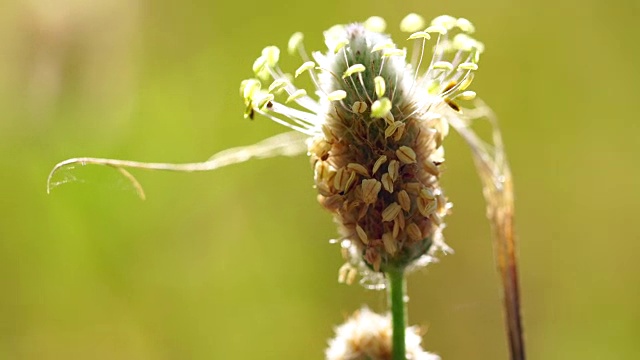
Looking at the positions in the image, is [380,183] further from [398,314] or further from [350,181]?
[398,314]

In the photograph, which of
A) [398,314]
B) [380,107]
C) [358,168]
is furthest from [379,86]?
[398,314]

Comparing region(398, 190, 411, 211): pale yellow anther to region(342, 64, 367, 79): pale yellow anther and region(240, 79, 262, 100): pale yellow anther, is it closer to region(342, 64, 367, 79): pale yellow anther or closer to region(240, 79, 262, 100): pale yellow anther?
region(342, 64, 367, 79): pale yellow anther

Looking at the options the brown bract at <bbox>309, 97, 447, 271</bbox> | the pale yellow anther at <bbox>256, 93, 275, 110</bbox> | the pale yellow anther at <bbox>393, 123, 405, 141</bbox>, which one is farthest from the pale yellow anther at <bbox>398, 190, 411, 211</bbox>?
the pale yellow anther at <bbox>256, 93, 275, 110</bbox>

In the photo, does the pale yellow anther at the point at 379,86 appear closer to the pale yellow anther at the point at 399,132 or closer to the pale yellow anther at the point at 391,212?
the pale yellow anther at the point at 399,132

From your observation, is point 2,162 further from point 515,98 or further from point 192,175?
point 515,98

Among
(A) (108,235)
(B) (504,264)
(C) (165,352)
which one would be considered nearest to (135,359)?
(C) (165,352)
